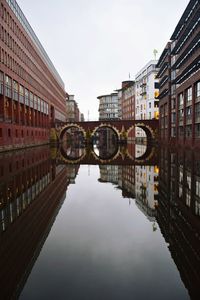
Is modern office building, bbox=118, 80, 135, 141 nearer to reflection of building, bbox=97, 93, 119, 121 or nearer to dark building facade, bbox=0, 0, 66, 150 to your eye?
reflection of building, bbox=97, 93, 119, 121

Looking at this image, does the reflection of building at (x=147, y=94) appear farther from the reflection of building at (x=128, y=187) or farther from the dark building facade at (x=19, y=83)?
the reflection of building at (x=128, y=187)

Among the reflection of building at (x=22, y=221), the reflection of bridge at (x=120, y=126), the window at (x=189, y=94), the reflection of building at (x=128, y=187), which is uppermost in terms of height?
the window at (x=189, y=94)

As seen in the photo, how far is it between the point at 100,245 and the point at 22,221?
323 cm

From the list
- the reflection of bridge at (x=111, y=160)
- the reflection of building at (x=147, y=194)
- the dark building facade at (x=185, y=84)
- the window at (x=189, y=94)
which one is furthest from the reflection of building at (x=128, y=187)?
the window at (x=189, y=94)

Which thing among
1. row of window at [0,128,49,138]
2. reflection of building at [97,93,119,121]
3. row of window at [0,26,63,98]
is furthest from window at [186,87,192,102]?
reflection of building at [97,93,119,121]

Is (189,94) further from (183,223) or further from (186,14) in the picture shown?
(183,223)

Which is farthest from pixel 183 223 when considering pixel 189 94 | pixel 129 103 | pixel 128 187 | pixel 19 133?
pixel 129 103

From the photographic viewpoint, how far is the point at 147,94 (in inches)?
3853

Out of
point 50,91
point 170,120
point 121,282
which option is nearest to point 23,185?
point 121,282

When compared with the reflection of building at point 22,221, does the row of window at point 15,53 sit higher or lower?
higher

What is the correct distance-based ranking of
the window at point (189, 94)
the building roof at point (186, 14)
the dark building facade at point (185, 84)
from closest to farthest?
the building roof at point (186, 14) → the dark building facade at point (185, 84) → the window at point (189, 94)

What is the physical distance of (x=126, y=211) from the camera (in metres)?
10.4

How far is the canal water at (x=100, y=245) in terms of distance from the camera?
501 cm

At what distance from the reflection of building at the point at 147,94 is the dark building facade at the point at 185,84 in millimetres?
23870
